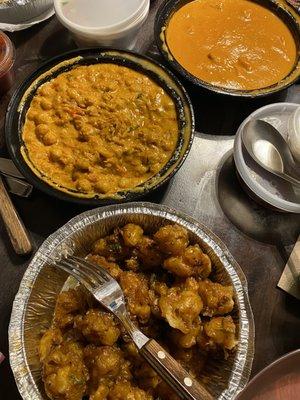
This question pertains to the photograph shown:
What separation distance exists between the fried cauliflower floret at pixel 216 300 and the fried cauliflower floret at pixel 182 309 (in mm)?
34

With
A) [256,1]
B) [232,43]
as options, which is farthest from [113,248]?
[256,1]

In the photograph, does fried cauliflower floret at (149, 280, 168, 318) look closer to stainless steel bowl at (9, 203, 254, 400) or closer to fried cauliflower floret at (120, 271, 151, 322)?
fried cauliflower floret at (120, 271, 151, 322)

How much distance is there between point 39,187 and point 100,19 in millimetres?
897

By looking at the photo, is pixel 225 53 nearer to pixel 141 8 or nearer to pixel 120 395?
pixel 141 8

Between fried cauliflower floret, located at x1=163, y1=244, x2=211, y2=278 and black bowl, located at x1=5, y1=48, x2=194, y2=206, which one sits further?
black bowl, located at x1=5, y1=48, x2=194, y2=206

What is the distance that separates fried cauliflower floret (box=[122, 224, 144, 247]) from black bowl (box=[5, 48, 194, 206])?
156 mm

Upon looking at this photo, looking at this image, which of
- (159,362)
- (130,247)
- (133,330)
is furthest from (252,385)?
(130,247)

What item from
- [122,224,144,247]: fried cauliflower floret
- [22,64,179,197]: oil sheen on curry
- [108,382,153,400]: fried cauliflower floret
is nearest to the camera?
[108,382,153,400]: fried cauliflower floret

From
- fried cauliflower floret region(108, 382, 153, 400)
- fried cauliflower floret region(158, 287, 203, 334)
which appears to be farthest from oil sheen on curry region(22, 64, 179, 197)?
fried cauliflower floret region(108, 382, 153, 400)

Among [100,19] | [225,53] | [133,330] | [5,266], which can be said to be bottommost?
[5,266]

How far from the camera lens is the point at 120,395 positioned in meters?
1.18

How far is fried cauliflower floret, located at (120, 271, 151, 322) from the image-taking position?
131cm

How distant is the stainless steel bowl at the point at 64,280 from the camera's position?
127 cm

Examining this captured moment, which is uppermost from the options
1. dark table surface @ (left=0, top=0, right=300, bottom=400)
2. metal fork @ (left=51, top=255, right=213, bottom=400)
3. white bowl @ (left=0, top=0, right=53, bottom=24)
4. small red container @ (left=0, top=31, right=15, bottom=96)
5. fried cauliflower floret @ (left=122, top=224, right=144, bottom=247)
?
white bowl @ (left=0, top=0, right=53, bottom=24)
